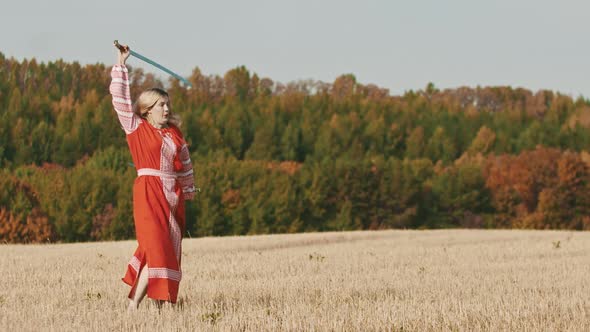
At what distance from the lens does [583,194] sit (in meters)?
112

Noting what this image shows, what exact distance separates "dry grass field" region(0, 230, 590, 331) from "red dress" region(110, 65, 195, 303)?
39 centimetres

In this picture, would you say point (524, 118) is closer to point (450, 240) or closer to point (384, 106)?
point (384, 106)

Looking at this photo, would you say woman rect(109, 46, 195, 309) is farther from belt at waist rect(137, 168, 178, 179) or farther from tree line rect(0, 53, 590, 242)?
tree line rect(0, 53, 590, 242)

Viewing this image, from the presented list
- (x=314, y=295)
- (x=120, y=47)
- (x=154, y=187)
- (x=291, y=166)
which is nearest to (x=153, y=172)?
(x=154, y=187)

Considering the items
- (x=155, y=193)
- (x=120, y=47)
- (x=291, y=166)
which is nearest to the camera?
(x=120, y=47)

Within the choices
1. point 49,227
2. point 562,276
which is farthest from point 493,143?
point 562,276

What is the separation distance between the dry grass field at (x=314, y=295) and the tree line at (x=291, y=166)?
233ft

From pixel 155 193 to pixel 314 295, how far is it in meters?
2.97

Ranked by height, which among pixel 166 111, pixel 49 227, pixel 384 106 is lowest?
pixel 49 227

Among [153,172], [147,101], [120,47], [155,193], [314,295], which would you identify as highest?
[120,47]

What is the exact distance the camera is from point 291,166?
132 meters

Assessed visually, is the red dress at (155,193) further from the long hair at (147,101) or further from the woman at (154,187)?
the long hair at (147,101)

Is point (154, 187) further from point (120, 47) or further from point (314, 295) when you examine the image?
point (314, 295)

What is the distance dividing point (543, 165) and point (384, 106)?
7447 cm
